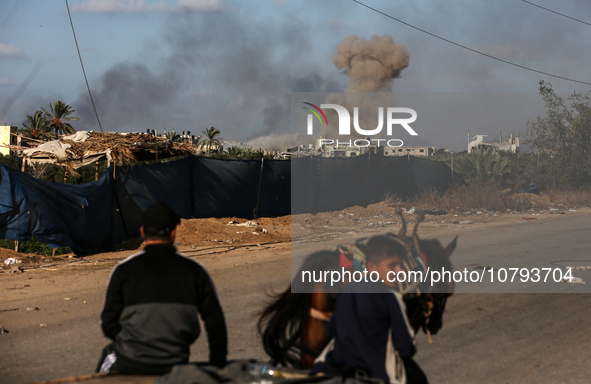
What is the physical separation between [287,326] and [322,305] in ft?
0.94

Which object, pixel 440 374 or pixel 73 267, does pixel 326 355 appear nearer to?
pixel 440 374

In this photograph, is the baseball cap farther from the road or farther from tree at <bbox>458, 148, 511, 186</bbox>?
tree at <bbox>458, 148, 511, 186</bbox>

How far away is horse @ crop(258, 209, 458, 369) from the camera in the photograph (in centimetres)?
319

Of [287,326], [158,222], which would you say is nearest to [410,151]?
[287,326]

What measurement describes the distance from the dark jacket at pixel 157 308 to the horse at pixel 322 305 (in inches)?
16.5

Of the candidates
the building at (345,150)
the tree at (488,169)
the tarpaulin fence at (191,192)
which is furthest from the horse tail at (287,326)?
the tree at (488,169)

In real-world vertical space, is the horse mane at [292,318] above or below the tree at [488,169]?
below

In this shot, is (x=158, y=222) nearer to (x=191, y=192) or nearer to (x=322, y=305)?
(x=322, y=305)

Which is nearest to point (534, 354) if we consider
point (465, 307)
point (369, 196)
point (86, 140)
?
point (465, 307)

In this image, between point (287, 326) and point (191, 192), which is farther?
point (191, 192)

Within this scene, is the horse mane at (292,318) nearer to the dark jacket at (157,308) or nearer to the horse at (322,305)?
the horse at (322,305)

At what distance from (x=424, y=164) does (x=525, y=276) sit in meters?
13.9

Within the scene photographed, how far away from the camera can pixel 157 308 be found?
3.03 meters

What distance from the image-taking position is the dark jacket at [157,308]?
3.03 m
